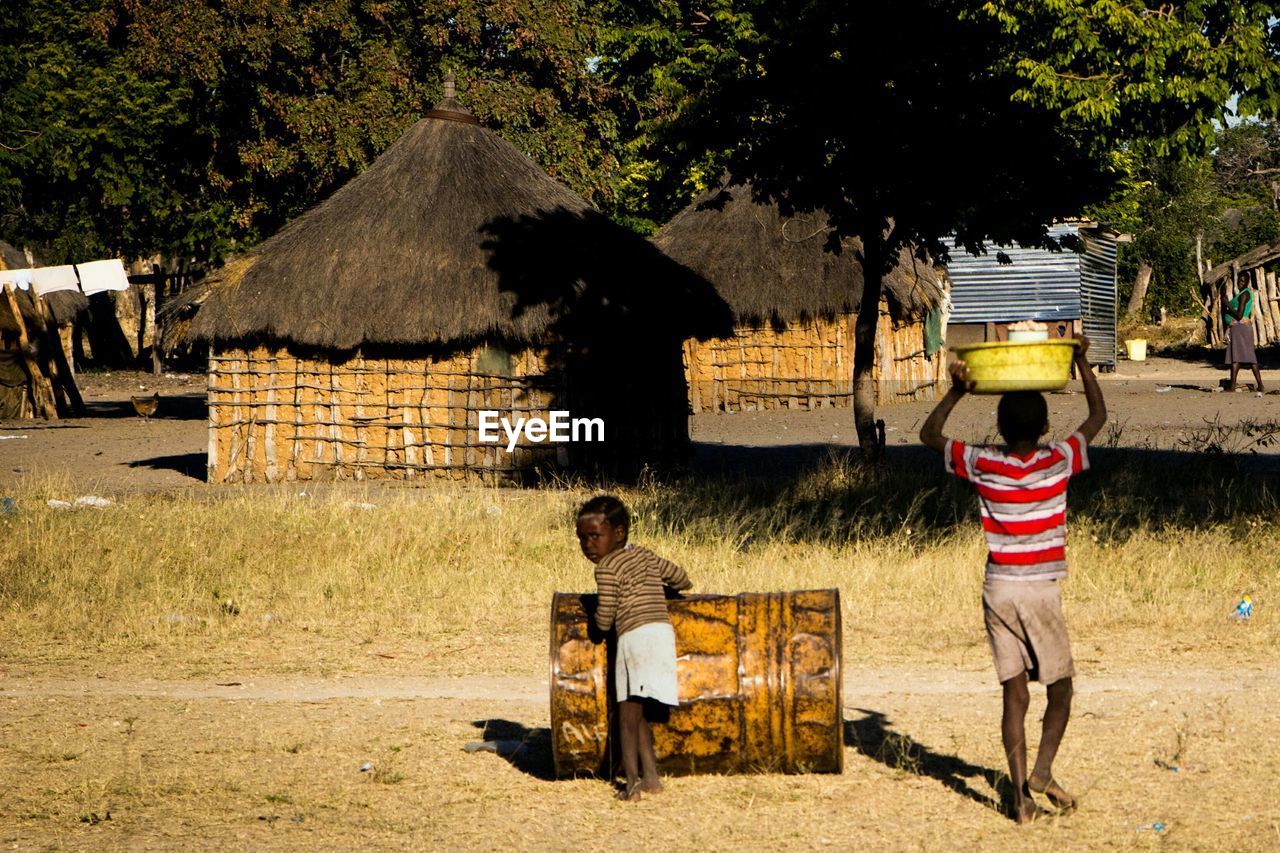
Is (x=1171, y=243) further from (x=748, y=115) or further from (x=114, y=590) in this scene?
(x=114, y=590)

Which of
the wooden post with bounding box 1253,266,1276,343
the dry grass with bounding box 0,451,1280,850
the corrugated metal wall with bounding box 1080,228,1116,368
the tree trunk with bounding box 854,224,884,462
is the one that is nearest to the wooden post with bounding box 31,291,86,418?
the dry grass with bounding box 0,451,1280,850

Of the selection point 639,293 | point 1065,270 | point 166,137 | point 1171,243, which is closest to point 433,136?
point 639,293

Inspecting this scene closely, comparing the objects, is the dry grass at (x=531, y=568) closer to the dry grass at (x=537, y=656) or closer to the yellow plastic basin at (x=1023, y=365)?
the dry grass at (x=537, y=656)

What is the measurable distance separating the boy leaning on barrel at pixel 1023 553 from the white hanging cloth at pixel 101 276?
66.4 ft

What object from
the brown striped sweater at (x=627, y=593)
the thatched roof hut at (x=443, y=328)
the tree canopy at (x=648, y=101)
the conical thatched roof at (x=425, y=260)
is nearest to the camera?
the brown striped sweater at (x=627, y=593)

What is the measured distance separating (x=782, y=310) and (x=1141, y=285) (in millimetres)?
30318

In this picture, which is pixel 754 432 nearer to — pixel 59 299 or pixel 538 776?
pixel 538 776

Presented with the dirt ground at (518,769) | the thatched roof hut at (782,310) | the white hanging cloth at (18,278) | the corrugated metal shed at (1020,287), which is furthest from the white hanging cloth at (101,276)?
the corrugated metal shed at (1020,287)

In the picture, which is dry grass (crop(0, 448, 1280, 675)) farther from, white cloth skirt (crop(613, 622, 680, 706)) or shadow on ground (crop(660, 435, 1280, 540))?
white cloth skirt (crop(613, 622, 680, 706))

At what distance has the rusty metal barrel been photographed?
5.91 metres

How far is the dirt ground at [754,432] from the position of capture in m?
18.6

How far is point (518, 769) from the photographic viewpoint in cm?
644

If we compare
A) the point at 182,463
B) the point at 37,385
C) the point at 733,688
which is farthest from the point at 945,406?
the point at 37,385

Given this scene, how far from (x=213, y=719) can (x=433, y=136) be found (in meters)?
13.0
